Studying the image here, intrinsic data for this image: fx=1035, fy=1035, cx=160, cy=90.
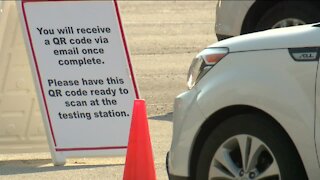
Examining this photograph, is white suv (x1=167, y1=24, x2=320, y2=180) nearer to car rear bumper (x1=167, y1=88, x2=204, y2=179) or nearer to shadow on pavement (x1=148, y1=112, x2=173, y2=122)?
car rear bumper (x1=167, y1=88, x2=204, y2=179)

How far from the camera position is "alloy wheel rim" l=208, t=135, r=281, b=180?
5852 millimetres

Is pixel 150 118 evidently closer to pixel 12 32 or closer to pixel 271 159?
pixel 12 32

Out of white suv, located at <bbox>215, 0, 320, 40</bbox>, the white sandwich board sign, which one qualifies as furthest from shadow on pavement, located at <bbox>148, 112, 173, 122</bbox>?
the white sandwich board sign

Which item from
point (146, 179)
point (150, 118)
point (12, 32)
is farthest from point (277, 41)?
point (150, 118)

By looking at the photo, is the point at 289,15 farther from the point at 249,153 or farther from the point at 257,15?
the point at 249,153

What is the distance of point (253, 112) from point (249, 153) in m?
0.24

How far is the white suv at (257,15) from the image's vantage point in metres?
11.0

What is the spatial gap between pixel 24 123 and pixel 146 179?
2128mm

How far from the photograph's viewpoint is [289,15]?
11016 mm

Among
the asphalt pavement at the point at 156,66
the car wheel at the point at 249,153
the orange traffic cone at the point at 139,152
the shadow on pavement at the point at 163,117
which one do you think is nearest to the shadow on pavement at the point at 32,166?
the asphalt pavement at the point at 156,66

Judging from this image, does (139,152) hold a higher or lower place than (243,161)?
lower

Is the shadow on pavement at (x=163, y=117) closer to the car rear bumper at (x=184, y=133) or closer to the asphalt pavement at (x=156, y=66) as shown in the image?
the asphalt pavement at (x=156, y=66)

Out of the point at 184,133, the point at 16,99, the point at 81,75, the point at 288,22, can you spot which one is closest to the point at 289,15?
the point at 288,22

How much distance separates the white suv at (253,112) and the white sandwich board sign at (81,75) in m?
1.92
